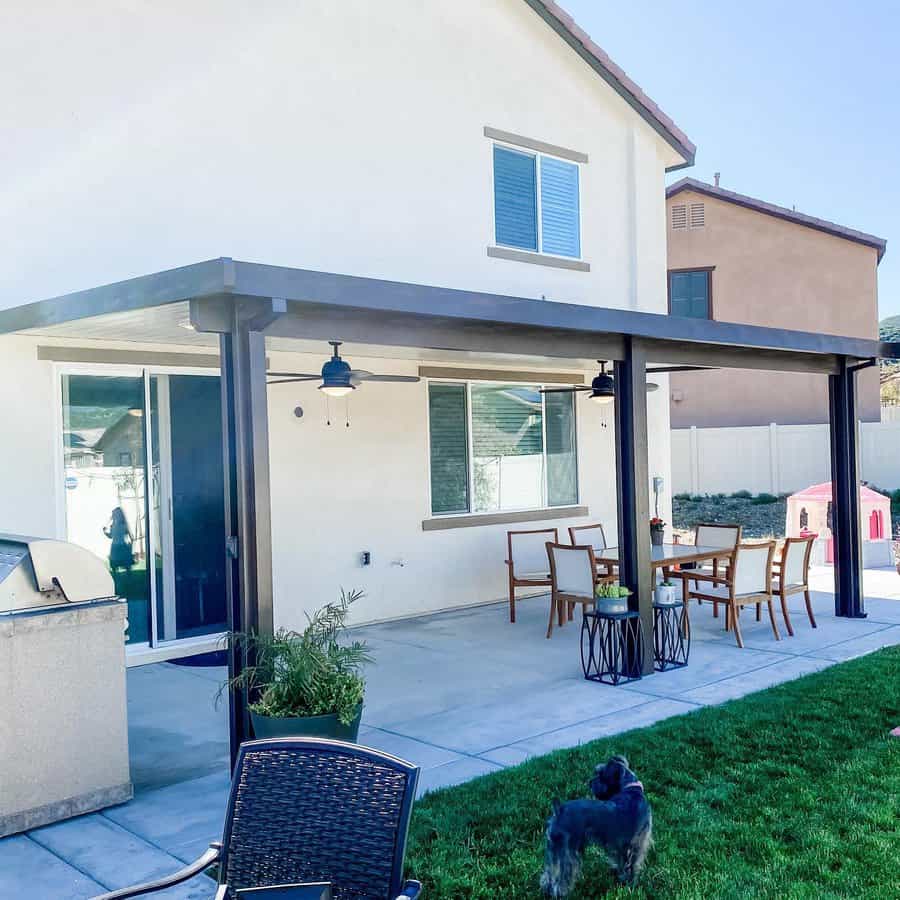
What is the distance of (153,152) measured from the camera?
25.8 feet

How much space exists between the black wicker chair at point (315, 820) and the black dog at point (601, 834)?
Result: 1.08m

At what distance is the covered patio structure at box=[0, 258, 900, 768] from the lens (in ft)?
16.6

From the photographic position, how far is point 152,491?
8195mm

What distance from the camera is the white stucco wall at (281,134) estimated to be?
24.8ft

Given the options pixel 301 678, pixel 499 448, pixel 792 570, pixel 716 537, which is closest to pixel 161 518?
pixel 301 678

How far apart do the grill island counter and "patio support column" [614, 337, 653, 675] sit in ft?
13.3

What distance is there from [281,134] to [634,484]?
445 cm

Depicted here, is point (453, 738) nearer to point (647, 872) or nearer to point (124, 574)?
point (647, 872)

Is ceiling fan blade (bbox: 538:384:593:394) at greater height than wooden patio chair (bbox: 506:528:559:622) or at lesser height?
greater

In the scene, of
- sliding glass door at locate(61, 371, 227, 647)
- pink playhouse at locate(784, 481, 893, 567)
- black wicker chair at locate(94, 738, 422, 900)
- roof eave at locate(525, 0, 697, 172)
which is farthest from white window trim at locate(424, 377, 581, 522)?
black wicker chair at locate(94, 738, 422, 900)

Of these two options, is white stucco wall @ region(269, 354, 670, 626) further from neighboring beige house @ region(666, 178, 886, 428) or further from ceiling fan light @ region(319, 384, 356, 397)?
neighboring beige house @ region(666, 178, 886, 428)

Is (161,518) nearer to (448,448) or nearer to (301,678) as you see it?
(448,448)

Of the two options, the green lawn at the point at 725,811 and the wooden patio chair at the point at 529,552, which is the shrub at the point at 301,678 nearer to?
the green lawn at the point at 725,811

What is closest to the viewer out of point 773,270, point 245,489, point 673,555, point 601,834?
point 601,834
